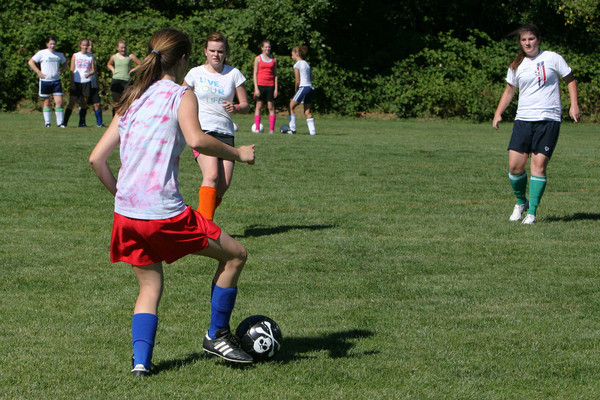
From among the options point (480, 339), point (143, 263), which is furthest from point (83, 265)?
point (480, 339)

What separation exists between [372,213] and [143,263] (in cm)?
541

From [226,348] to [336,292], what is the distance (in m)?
Answer: 1.72

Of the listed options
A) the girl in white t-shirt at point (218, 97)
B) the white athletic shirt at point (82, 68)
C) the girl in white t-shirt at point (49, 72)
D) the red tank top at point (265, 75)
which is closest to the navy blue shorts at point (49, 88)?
the girl in white t-shirt at point (49, 72)

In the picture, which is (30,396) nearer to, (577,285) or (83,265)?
(83,265)

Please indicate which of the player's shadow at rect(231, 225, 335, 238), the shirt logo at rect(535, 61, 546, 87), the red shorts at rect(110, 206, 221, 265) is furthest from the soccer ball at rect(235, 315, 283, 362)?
the shirt logo at rect(535, 61, 546, 87)

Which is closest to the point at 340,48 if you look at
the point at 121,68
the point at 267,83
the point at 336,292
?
the point at 267,83

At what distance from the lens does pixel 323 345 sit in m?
4.67

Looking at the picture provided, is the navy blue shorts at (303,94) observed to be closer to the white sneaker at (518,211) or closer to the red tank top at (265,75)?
the red tank top at (265,75)

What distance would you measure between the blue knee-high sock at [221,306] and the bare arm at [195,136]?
0.79 meters

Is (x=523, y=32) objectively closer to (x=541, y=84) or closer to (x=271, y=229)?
(x=541, y=84)

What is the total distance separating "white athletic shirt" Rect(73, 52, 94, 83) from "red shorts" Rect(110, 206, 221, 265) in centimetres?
1669

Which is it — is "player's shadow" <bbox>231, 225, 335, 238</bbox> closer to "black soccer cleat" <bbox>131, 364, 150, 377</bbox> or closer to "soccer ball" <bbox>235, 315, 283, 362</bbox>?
"soccer ball" <bbox>235, 315, 283, 362</bbox>

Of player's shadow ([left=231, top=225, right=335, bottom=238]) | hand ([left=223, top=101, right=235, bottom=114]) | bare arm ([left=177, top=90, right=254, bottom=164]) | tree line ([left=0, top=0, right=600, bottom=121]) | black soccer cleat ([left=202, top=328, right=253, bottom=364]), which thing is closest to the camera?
bare arm ([left=177, top=90, right=254, bottom=164])

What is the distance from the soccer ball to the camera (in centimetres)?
Result: 433
